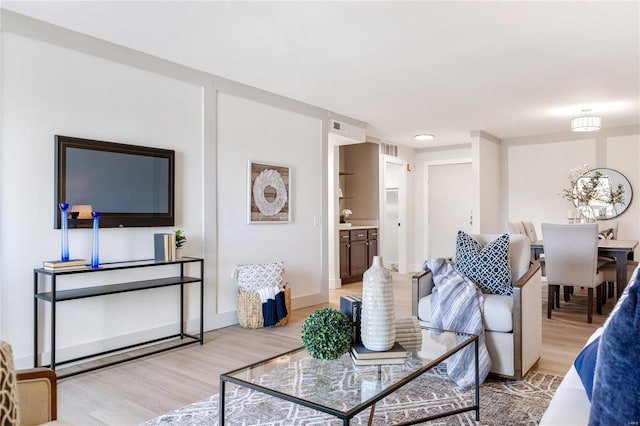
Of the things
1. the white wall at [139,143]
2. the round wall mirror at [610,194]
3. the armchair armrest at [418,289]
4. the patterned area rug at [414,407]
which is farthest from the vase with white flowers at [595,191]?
the patterned area rug at [414,407]

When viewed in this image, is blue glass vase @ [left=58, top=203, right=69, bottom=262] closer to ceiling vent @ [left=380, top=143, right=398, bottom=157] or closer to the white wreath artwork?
the white wreath artwork

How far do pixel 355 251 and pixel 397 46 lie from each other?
4152 mm

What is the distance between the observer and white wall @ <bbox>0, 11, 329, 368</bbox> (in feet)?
9.41

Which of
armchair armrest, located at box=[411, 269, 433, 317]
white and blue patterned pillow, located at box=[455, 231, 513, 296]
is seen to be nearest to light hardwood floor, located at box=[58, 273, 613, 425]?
white and blue patterned pillow, located at box=[455, 231, 513, 296]

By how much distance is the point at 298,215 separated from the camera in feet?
16.7

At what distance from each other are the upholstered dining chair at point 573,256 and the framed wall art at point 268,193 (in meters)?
2.70

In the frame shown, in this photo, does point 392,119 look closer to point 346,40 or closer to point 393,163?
point 393,163

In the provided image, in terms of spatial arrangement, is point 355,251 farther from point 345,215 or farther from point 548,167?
point 548,167

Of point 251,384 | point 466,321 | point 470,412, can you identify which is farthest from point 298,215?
point 251,384

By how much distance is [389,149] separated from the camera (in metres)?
7.91

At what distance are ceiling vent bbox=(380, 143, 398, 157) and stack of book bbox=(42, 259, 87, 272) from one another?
5601 mm

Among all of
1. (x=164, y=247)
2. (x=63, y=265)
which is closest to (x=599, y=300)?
(x=164, y=247)

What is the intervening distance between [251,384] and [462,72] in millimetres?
3507

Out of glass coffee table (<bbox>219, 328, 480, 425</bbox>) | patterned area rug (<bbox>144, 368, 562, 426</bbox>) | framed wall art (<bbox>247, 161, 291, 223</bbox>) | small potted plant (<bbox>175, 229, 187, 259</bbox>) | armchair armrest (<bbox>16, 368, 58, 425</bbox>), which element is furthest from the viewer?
framed wall art (<bbox>247, 161, 291, 223</bbox>)
